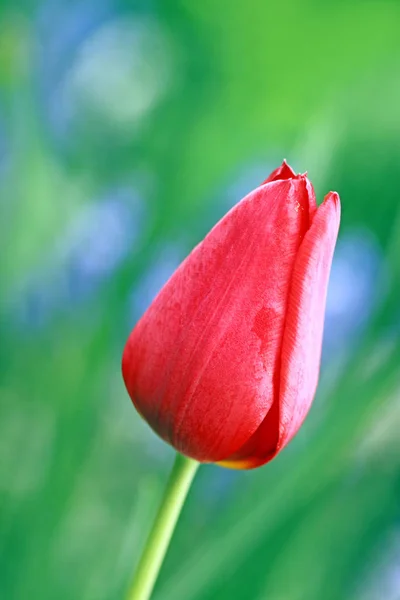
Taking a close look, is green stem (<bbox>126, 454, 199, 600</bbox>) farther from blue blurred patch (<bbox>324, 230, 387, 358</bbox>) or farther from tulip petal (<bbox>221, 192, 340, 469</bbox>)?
blue blurred patch (<bbox>324, 230, 387, 358</bbox>)

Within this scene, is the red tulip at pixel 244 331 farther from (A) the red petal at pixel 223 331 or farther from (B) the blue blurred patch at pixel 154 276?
(B) the blue blurred patch at pixel 154 276

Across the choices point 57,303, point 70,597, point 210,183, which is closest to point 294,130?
point 210,183

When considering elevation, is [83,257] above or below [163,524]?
above

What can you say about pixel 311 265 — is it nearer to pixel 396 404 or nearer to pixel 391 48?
pixel 396 404

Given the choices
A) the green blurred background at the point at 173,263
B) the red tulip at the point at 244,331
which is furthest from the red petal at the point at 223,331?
the green blurred background at the point at 173,263

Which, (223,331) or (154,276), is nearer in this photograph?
(223,331)

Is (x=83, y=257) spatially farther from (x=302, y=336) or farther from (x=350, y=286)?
(x=302, y=336)

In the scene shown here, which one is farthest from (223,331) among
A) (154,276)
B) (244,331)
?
(154,276)

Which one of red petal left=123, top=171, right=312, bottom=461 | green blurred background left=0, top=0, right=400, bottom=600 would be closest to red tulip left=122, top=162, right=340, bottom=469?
red petal left=123, top=171, right=312, bottom=461
